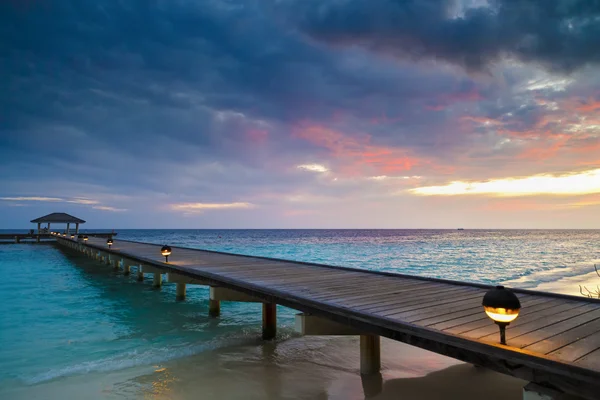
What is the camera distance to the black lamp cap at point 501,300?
3.08 m

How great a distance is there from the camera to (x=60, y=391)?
19.3 ft

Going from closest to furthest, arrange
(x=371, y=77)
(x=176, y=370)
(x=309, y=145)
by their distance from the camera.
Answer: (x=176, y=370)
(x=371, y=77)
(x=309, y=145)

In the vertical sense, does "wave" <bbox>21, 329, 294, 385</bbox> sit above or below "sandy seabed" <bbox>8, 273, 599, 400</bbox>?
below

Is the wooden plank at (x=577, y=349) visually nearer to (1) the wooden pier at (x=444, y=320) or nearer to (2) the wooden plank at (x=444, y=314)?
(1) the wooden pier at (x=444, y=320)

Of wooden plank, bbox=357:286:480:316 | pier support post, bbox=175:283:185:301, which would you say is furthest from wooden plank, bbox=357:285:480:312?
pier support post, bbox=175:283:185:301

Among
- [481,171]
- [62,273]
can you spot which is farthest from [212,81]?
[481,171]

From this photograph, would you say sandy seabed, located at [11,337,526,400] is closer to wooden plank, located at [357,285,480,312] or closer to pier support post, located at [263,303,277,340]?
pier support post, located at [263,303,277,340]

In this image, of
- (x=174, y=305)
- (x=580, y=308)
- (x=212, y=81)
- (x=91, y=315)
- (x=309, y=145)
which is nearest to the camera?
(x=580, y=308)

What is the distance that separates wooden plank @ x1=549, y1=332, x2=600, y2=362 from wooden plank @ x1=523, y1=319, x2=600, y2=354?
1.8 inches

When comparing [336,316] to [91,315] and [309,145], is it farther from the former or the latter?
[309,145]

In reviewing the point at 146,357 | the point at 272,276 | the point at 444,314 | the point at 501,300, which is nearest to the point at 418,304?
the point at 444,314

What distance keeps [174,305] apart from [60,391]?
697cm

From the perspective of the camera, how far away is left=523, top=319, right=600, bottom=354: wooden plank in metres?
3.19

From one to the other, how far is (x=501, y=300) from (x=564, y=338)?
107 cm
